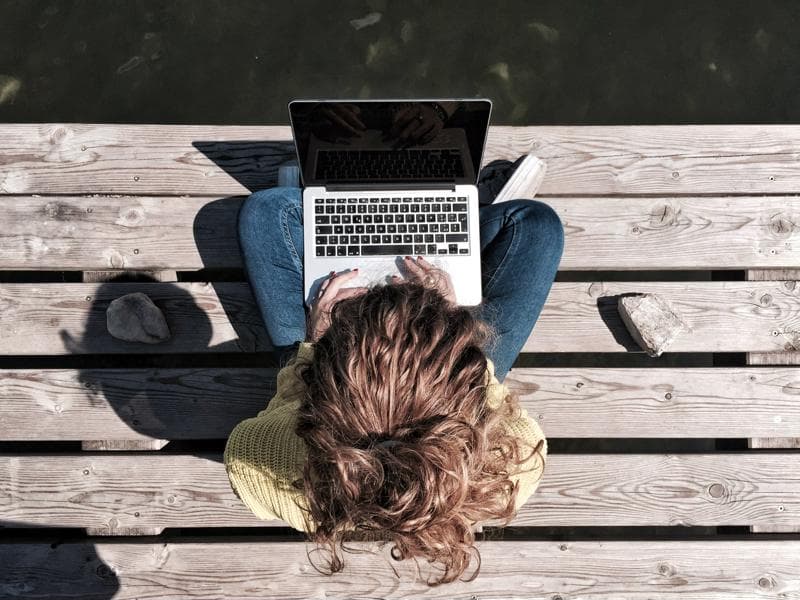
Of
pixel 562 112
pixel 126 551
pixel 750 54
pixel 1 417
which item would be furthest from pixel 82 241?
pixel 750 54

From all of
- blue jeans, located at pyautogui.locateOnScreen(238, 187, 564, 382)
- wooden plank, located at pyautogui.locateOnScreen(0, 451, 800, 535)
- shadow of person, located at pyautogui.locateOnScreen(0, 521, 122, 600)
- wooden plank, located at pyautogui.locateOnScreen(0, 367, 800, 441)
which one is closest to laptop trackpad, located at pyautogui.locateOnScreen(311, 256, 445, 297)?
blue jeans, located at pyautogui.locateOnScreen(238, 187, 564, 382)

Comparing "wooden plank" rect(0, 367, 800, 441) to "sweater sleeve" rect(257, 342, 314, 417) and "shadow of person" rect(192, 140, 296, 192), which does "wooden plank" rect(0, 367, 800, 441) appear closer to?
"sweater sleeve" rect(257, 342, 314, 417)

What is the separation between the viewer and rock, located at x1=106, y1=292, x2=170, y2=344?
1.72 metres

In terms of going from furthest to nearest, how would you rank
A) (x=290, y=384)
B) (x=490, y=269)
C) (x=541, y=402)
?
1. (x=541, y=402)
2. (x=490, y=269)
3. (x=290, y=384)

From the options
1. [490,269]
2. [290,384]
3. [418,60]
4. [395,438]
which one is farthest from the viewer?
[418,60]

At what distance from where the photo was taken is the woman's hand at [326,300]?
152 cm

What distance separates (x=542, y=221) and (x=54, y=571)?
6.31ft

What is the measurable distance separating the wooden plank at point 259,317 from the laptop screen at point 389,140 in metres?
0.51

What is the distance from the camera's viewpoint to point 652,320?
170 cm

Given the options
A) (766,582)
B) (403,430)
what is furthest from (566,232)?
(766,582)

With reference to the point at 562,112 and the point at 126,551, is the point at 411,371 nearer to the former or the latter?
the point at 126,551

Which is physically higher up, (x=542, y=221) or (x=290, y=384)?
(x=542, y=221)

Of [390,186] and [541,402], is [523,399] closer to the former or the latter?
[541,402]

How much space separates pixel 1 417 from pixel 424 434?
1561 millimetres
